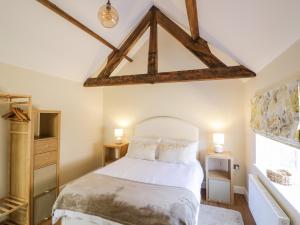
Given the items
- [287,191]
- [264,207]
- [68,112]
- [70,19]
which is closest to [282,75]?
[287,191]

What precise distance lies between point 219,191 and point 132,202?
6.13 ft

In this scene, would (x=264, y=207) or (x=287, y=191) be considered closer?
(x=287, y=191)

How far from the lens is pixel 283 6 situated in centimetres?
121

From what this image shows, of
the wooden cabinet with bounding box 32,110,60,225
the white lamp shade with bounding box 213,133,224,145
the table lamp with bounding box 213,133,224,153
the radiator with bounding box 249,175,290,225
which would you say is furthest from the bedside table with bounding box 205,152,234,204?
the wooden cabinet with bounding box 32,110,60,225

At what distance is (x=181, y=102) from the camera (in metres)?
3.53

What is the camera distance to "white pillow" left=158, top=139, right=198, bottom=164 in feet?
9.51

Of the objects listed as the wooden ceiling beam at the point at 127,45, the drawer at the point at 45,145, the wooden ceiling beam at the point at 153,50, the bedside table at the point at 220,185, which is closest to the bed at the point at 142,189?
the bedside table at the point at 220,185

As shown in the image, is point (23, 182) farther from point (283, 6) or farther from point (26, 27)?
point (283, 6)

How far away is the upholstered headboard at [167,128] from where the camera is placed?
3361 mm

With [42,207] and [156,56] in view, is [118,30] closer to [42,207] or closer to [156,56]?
[156,56]

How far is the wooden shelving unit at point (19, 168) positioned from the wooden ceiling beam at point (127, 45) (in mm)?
1610

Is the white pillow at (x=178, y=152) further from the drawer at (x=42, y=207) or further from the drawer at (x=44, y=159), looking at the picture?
the drawer at (x=42, y=207)

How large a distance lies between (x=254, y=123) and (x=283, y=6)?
1.57m

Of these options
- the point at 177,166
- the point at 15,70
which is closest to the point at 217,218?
the point at 177,166
